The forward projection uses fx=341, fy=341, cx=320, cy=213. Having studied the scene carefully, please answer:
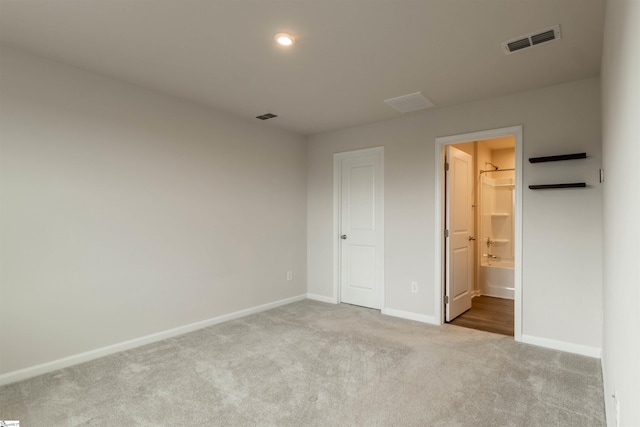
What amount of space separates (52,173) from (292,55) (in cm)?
216

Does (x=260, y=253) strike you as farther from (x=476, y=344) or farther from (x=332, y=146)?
(x=476, y=344)

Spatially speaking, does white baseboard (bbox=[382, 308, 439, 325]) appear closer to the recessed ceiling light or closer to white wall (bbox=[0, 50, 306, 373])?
white wall (bbox=[0, 50, 306, 373])

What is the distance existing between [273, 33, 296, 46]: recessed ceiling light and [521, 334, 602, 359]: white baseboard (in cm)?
338

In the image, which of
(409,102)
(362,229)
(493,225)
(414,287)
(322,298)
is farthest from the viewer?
(493,225)

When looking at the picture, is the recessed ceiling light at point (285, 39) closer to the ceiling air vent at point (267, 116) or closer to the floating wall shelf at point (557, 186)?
the ceiling air vent at point (267, 116)

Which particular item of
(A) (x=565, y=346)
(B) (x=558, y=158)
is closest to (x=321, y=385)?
(A) (x=565, y=346)

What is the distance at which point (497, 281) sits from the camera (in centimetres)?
539

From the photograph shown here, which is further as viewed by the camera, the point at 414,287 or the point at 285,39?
the point at 414,287

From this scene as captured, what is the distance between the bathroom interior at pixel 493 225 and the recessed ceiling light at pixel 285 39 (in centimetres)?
296

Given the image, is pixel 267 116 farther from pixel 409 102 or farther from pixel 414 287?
pixel 414 287

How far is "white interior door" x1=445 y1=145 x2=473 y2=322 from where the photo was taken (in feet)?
13.2

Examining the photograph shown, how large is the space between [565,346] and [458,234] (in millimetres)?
1577

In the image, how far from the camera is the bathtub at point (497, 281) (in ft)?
17.3

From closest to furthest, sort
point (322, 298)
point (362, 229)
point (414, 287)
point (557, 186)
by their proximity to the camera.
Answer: point (557, 186) < point (414, 287) < point (362, 229) < point (322, 298)
